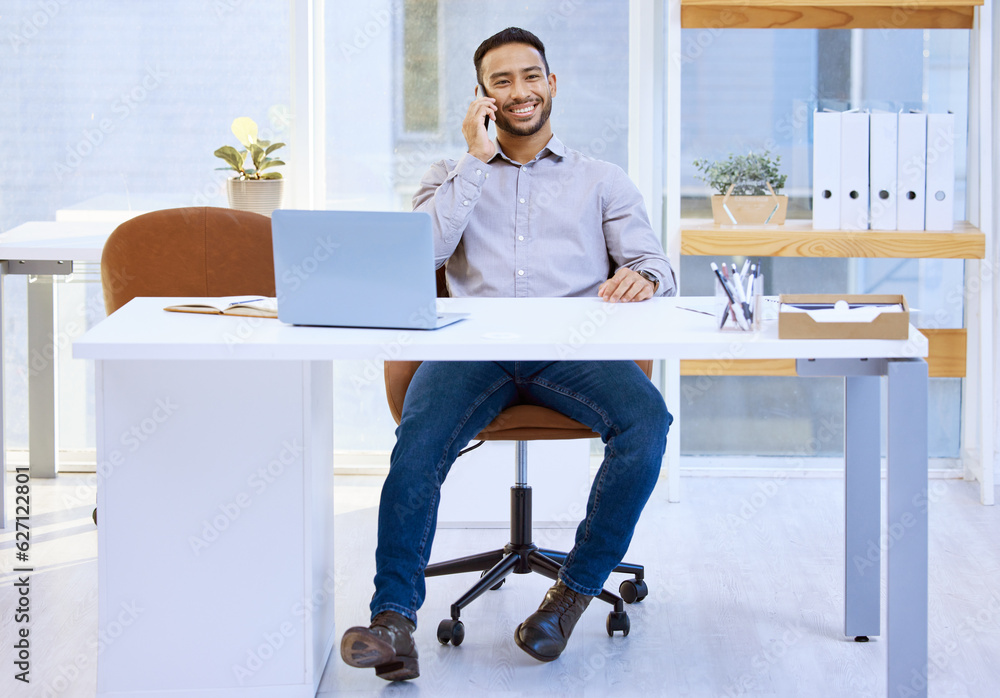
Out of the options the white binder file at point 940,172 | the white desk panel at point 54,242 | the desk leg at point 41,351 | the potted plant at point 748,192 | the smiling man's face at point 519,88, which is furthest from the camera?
the desk leg at point 41,351

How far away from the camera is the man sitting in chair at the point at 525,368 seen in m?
1.89

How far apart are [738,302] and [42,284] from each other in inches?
88.2

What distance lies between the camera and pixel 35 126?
3.27 meters

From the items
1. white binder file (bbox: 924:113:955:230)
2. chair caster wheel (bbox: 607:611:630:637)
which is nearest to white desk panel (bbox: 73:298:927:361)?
chair caster wheel (bbox: 607:611:630:637)

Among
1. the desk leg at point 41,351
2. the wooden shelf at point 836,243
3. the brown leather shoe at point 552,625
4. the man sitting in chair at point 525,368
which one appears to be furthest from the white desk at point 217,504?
the desk leg at point 41,351

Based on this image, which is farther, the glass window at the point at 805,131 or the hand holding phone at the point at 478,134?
the glass window at the point at 805,131

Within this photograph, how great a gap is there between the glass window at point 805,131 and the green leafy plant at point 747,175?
0.66 feet

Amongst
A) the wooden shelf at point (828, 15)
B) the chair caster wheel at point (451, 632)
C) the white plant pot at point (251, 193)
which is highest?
the wooden shelf at point (828, 15)

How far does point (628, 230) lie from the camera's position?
2400 mm

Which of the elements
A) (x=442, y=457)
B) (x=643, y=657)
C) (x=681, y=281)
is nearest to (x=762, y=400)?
(x=681, y=281)

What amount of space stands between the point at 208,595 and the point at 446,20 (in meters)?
2.04

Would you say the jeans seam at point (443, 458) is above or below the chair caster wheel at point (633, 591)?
above

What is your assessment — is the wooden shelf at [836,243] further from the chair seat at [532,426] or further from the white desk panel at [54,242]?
the white desk panel at [54,242]

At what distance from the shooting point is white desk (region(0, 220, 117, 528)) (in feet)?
9.02
